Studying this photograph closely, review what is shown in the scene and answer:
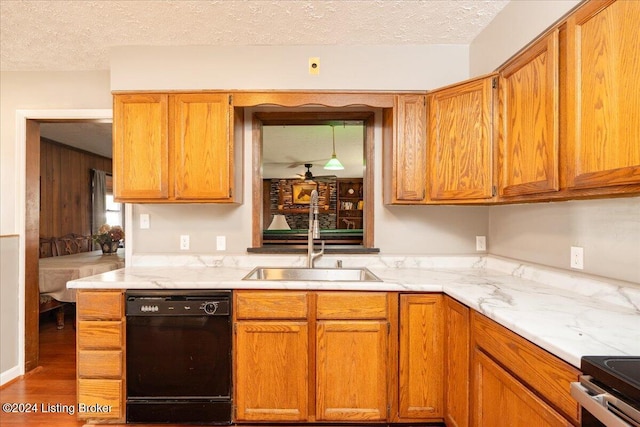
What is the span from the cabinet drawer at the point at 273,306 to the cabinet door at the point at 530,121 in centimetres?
132

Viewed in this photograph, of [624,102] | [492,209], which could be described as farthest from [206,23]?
[492,209]

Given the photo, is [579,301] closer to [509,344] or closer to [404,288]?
[509,344]

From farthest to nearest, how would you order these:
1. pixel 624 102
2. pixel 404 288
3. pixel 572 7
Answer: pixel 404 288 → pixel 572 7 → pixel 624 102

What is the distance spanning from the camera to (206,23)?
7.10 ft

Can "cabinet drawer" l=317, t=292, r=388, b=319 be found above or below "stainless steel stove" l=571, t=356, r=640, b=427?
below

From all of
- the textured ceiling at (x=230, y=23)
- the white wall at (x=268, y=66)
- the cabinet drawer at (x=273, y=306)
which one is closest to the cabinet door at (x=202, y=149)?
the white wall at (x=268, y=66)

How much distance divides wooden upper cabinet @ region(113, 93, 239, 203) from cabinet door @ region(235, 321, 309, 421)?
0.92 m

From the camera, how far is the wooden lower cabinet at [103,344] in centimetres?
198

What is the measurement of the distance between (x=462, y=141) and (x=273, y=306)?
1517mm

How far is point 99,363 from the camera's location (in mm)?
1986

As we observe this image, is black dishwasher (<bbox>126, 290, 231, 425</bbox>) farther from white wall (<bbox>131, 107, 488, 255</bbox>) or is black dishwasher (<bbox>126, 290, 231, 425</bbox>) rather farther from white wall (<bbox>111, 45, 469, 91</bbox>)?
white wall (<bbox>111, 45, 469, 91</bbox>)

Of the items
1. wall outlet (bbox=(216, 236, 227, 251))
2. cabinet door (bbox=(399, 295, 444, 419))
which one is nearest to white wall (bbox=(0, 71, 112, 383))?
wall outlet (bbox=(216, 236, 227, 251))

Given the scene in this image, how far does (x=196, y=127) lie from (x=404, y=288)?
66.3 inches

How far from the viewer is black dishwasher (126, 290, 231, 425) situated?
197 cm
